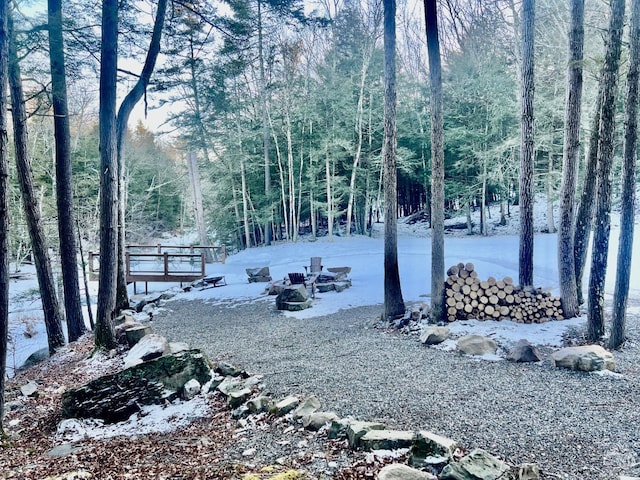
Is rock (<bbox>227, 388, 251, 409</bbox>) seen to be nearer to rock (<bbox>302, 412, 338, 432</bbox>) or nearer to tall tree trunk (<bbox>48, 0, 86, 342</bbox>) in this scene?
rock (<bbox>302, 412, 338, 432</bbox>)

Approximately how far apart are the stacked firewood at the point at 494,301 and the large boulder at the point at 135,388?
3888 millimetres

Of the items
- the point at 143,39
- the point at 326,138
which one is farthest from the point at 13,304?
the point at 326,138

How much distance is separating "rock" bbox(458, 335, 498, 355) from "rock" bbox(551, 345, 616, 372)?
780mm

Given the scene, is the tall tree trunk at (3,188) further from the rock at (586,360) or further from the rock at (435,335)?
the rock at (586,360)

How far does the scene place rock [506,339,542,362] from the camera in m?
4.62

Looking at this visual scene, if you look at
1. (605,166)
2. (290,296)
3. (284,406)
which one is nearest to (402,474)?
(284,406)

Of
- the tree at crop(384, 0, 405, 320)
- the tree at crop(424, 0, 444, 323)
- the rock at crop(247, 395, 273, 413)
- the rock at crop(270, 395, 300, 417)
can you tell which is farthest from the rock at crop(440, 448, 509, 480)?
the tree at crop(384, 0, 405, 320)

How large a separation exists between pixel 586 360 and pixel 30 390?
6482 mm

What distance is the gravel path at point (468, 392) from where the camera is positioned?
8.95ft

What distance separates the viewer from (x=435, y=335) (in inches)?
221

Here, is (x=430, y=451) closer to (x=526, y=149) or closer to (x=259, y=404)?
(x=259, y=404)

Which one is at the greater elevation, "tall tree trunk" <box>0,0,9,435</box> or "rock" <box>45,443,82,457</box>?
"tall tree trunk" <box>0,0,9,435</box>

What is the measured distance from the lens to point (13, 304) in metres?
14.1

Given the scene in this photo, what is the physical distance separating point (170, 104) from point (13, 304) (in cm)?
940
